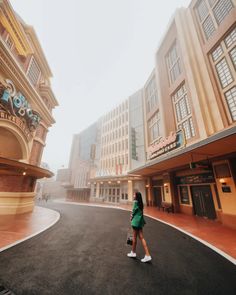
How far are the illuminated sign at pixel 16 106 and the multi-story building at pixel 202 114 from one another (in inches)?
431

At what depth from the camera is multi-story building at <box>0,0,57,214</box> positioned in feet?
27.1

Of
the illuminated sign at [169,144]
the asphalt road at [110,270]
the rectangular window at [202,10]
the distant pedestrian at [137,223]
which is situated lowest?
the asphalt road at [110,270]

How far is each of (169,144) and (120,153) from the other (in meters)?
13.5

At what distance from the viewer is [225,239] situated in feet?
18.4

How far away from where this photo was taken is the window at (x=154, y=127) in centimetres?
1894

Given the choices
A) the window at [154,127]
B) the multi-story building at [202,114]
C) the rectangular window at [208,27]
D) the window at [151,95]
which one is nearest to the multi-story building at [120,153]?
the window at [154,127]

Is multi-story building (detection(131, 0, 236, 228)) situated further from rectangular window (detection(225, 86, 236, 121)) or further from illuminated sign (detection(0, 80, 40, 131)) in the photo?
illuminated sign (detection(0, 80, 40, 131))

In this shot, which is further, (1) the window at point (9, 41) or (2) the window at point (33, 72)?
(2) the window at point (33, 72)

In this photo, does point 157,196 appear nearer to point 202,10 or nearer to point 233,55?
point 233,55

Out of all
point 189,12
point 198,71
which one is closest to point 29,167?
point 198,71

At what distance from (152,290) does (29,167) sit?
30.9 ft

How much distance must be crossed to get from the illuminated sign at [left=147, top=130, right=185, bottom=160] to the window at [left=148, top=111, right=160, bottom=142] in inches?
186

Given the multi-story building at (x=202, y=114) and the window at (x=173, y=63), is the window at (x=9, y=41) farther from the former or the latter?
the window at (x=173, y=63)

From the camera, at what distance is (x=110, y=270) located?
3.23 m
